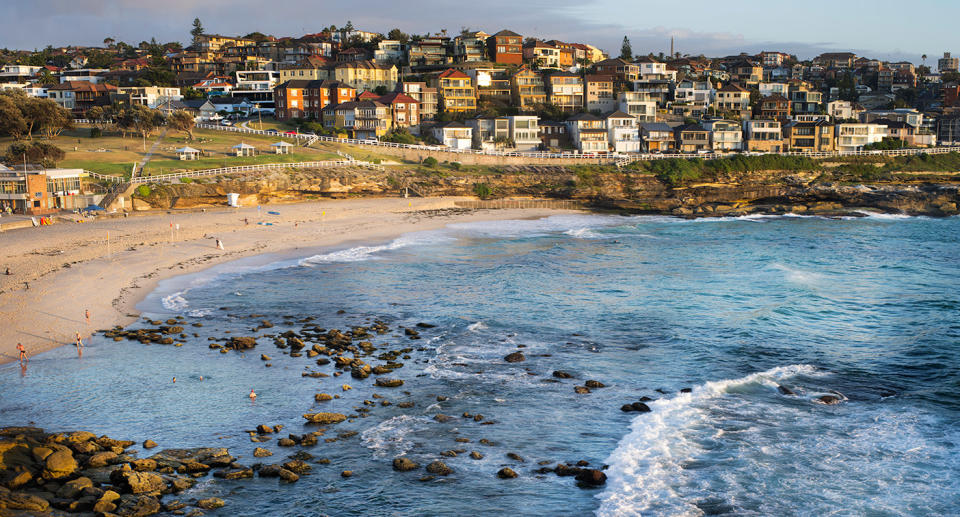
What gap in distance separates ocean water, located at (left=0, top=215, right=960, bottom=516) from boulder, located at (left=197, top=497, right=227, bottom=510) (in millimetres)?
245

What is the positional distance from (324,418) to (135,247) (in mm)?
28514

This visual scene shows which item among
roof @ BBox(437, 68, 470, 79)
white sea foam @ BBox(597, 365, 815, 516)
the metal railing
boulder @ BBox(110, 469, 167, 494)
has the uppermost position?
roof @ BBox(437, 68, 470, 79)

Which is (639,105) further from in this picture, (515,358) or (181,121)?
(515,358)

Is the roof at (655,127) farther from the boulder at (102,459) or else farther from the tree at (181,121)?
the boulder at (102,459)

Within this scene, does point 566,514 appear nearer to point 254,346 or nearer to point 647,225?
point 254,346

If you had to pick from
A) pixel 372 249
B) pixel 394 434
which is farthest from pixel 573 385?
pixel 372 249

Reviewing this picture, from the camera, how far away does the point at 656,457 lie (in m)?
18.7

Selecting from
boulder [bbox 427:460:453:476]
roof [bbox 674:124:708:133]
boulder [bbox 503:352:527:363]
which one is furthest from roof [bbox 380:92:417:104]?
boulder [bbox 427:460:453:476]

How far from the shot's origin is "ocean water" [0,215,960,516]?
→ 1705cm

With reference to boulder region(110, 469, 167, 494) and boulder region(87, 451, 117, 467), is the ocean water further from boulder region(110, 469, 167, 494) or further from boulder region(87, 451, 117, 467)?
boulder region(87, 451, 117, 467)

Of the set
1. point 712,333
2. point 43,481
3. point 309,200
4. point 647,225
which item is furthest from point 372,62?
point 43,481

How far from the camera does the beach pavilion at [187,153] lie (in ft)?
208

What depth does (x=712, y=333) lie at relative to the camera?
1174 inches

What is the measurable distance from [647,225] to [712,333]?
107 feet
